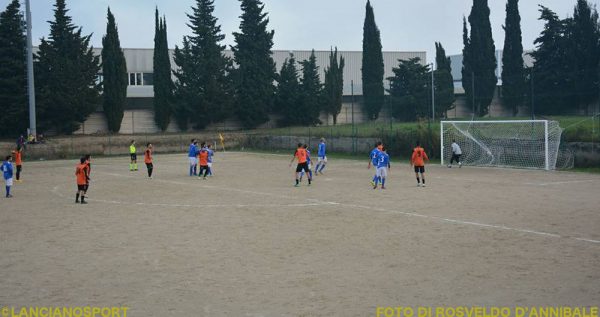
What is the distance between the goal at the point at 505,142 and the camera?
34594 mm

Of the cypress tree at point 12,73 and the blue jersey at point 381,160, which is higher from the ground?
the cypress tree at point 12,73

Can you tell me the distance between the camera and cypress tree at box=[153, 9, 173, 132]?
203 feet

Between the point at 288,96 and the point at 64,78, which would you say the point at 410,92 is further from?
the point at 64,78

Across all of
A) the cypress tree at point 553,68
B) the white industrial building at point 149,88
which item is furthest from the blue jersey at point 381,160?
the white industrial building at point 149,88

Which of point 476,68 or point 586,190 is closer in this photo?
point 586,190

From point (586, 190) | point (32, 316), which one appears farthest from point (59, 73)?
point (32, 316)

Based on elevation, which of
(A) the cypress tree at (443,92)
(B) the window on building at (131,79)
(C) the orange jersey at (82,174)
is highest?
(B) the window on building at (131,79)

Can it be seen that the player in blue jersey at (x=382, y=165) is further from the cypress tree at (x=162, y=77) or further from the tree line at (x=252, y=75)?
the cypress tree at (x=162, y=77)

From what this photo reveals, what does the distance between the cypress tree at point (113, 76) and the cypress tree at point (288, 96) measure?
1458 centimetres

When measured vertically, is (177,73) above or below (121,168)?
above

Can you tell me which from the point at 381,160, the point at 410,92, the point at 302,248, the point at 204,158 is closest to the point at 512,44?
the point at 410,92

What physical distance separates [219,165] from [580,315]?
33109 millimetres

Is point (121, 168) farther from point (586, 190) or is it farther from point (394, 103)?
point (586, 190)

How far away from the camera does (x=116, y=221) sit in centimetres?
1866
